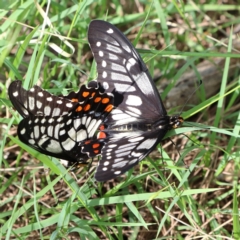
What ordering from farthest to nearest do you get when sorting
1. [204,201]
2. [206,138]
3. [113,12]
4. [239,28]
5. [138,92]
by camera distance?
[113,12] → [239,28] → [206,138] → [204,201] → [138,92]

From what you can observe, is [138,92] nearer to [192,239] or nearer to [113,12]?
[192,239]

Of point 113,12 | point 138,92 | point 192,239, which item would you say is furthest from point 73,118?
point 113,12

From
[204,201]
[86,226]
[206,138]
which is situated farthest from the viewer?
[206,138]

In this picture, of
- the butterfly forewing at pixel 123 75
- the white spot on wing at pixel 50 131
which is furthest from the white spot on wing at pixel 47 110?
the butterfly forewing at pixel 123 75

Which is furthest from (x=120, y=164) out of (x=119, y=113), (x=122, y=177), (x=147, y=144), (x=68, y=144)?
(x=122, y=177)

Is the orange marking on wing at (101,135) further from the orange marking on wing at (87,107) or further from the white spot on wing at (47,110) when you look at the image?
the white spot on wing at (47,110)

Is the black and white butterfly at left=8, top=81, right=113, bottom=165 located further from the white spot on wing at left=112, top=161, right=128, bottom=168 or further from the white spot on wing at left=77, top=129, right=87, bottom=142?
the white spot on wing at left=112, top=161, right=128, bottom=168

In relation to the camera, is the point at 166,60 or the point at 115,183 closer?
the point at 115,183

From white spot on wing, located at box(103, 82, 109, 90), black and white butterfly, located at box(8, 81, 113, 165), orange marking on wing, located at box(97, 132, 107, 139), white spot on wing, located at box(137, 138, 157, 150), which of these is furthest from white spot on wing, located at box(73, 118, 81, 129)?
white spot on wing, located at box(137, 138, 157, 150)
